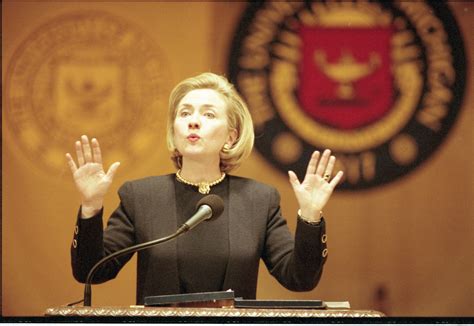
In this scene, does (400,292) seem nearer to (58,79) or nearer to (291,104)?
(291,104)

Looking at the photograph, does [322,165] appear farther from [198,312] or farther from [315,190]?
[198,312]

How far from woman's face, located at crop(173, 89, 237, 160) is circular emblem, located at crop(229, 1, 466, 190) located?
1659 mm

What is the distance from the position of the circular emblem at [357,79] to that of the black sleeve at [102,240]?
177cm

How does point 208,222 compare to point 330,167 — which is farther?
point 208,222

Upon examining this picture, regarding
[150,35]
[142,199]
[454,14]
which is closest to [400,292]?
[454,14]

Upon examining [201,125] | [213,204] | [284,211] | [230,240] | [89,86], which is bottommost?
[284,211]

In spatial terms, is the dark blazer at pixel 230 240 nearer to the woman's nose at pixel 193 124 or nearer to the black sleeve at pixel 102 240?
the black sleeve at pixel 102 240

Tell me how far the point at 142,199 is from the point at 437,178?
212cm

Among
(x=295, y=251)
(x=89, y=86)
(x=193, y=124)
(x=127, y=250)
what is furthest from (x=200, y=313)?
(x=89, y=86)

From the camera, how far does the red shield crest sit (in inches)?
160

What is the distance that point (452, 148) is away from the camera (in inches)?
161

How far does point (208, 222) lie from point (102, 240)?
11.6 inches

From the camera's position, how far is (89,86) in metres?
4.05

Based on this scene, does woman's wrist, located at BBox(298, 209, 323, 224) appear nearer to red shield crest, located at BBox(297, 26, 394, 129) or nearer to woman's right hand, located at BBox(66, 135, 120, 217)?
woman's right hand, located at BBox(66, 135, 120, 217)
